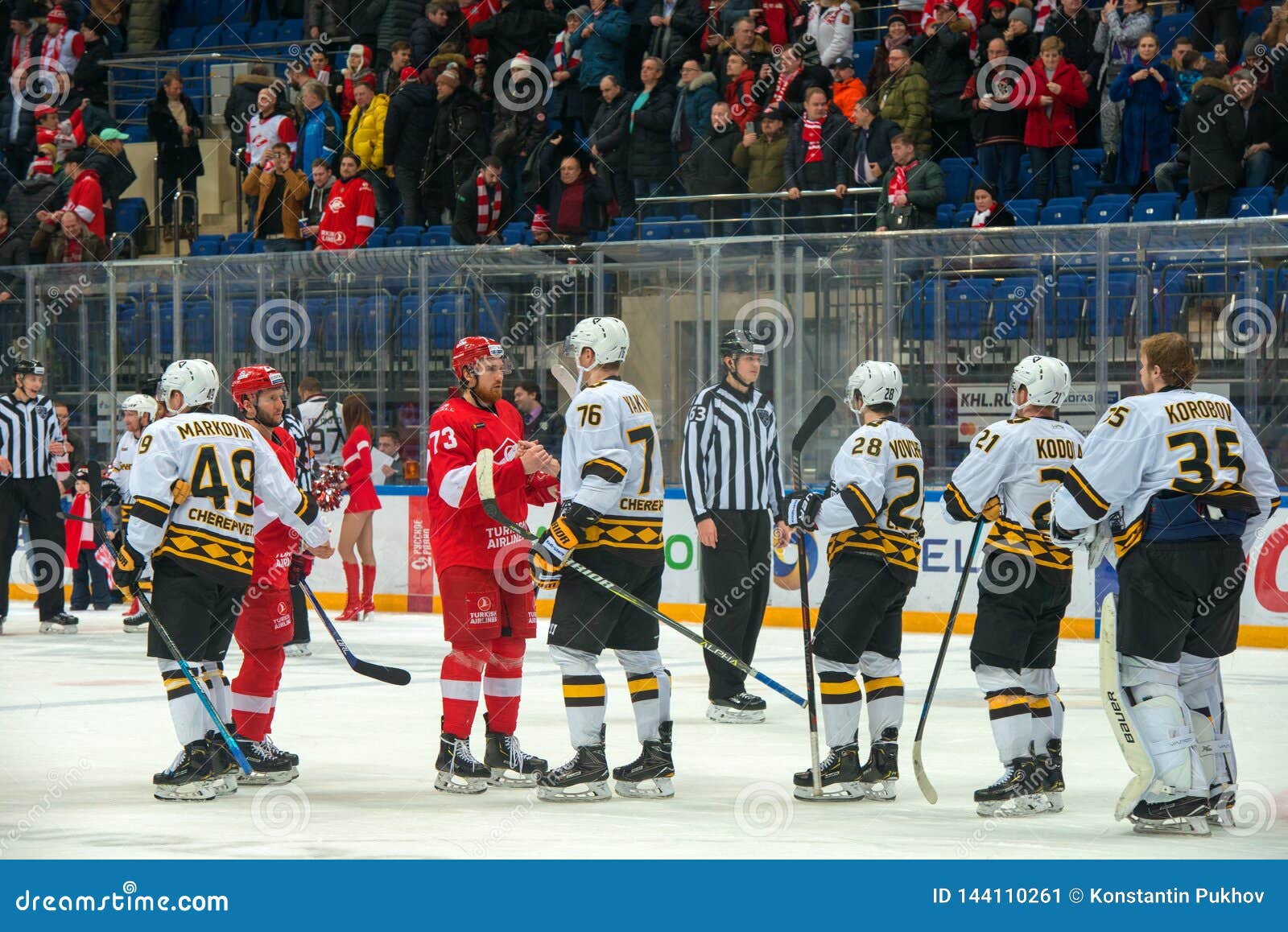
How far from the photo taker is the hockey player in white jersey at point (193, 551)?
20.0 feet

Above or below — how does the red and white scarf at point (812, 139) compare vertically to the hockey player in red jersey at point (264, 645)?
above

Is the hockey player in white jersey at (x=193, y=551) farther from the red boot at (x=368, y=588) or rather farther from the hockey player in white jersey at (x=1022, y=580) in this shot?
the red boot at (x=368, y=588)

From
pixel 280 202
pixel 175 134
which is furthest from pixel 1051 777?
pixel 175 134

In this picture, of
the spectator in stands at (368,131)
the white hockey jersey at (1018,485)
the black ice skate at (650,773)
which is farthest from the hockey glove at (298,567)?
the spectator in stands at (368,131)

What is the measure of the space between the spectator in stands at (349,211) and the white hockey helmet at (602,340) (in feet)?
29.9

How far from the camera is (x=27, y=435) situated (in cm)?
1202

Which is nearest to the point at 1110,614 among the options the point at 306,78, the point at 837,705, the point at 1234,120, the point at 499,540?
the point at 837,705

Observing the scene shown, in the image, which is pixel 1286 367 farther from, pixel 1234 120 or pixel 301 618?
pixel 301 618

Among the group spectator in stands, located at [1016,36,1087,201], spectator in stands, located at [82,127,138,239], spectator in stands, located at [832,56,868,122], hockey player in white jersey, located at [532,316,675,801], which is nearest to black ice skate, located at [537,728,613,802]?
hockey player in white jersey, located at [532,316,675,801]

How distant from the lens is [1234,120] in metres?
12.1

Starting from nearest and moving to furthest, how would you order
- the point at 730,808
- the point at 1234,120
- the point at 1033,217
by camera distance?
the point at 730,808, the point at 1234,120, the point at 1033,217

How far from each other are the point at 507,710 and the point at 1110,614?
2101 mm

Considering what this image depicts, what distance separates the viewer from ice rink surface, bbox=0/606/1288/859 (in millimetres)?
5312

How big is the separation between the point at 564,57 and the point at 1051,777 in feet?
34.1
